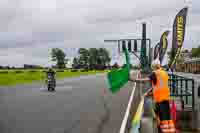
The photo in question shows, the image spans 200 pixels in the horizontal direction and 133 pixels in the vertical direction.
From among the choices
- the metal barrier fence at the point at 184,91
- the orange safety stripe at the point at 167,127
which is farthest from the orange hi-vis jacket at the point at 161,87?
the metal barrier fence at the point at 184,91

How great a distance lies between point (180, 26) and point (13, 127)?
9.20 meters

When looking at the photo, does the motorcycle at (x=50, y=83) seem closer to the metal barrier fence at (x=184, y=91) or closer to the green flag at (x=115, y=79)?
the metal barrier fence at (x=184, y=91)

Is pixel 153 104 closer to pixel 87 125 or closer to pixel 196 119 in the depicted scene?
pixel 196 119

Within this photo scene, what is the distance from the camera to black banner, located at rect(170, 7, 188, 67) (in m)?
17.9

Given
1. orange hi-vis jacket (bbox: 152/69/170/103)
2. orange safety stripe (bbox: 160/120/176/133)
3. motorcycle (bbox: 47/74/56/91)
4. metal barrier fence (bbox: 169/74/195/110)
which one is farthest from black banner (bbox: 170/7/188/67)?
motorcycle (bbox: 47/74/56/91)

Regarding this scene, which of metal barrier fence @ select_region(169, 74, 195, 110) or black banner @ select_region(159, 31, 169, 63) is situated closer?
metal barrier fence @ select_region(169, 74, 195, 110)

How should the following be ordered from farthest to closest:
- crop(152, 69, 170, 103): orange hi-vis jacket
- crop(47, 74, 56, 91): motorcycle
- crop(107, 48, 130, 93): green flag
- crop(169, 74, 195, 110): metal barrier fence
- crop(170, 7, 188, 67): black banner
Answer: crop(47, 74, 56, 91): motorcycle → crop(170, 7, 188, 67): black banner → crop(169, 74, 195, 110): metal barrier fence → crop(107, 48, 130, 93): green flag → crop(152, 69, 170, 103): orange hi-vis jacket

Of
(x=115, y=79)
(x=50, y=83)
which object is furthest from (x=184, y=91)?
(x=50, y=83)

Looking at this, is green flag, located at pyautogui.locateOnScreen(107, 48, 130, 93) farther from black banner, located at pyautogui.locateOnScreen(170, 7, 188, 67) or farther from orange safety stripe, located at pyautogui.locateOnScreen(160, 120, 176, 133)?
black banner, located at pyautogui.locateOnScreen(170, 7, 188, 67)

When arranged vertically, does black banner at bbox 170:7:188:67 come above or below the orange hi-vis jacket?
above

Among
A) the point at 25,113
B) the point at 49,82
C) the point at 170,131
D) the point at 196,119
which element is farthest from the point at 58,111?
the point at 49,82

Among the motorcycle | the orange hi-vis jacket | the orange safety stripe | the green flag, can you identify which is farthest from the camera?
the motorcycle

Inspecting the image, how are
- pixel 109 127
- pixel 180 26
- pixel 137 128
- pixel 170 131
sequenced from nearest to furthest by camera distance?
pixel 137 128, pixel 170 131, pixel 109 127, pixel 180 26

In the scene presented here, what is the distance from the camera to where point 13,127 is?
11891 mm
